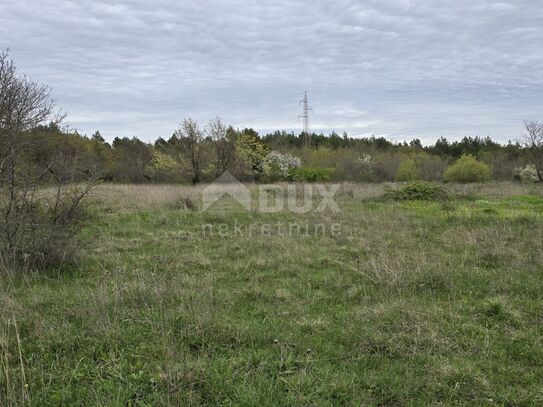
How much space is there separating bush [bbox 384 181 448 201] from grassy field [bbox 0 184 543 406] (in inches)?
326

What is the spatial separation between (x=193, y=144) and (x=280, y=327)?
82.0ft

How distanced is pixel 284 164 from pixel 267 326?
30.1 metres

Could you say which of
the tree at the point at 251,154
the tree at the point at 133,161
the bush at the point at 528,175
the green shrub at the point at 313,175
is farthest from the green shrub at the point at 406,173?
the tree at the point at 133,161

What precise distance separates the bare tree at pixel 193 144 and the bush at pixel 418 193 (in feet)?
49.5

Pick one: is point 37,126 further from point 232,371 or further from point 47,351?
point 232,371

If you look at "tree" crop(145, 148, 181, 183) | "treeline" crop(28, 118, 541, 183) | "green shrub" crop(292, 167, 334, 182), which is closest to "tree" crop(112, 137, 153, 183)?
"treeline" crop(28, 118, 541, 183)

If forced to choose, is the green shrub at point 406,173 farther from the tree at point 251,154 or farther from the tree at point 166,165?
the tree at point 166,165

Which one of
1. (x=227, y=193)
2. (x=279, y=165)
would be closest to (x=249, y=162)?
(x=279, y=165)

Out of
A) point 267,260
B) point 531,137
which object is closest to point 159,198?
point 267,260

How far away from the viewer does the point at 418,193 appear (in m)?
16.2

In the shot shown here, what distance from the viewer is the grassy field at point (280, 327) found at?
9.52ft

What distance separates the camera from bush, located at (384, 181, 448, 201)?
16.1m

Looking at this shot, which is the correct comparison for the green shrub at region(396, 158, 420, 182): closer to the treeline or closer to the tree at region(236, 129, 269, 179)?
the treeline

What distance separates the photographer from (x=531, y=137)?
32.5 meters
